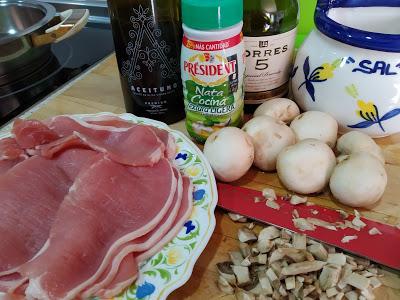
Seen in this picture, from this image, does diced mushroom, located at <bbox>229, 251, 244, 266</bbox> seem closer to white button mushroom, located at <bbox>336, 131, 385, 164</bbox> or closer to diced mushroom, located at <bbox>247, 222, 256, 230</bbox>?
diced mushroom, located at <bbox>247, 222, 256, 230</bbox>

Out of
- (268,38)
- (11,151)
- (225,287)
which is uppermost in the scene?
(268,38)

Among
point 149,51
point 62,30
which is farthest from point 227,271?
point 62,30

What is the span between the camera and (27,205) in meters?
0.64

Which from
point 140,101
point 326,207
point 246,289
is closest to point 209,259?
point 246,289

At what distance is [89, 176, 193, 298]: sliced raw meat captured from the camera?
0.57 metres

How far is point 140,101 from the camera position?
910 mm

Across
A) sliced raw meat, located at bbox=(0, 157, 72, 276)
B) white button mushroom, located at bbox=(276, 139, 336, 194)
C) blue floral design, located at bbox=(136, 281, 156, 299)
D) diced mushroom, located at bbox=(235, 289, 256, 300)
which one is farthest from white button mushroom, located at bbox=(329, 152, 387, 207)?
sliced raw meat, located at bbox=(0, 157, 72, 276)

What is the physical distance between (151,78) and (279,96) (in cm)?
29

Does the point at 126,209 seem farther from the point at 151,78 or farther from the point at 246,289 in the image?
the point at 151,78

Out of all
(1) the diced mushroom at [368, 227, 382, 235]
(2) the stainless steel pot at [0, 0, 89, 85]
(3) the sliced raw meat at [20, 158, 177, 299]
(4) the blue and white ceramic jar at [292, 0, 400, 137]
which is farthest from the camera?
(2) the stainless steel pot at [0, 0, 89, 85]

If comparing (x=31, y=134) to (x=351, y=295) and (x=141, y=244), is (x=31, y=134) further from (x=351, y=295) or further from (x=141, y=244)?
(x=351, y=295)

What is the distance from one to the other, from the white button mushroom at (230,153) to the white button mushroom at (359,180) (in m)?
0.15

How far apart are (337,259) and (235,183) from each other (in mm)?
241

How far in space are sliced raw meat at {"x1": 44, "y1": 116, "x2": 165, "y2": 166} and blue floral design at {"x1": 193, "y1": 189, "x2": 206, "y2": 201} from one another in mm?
87
